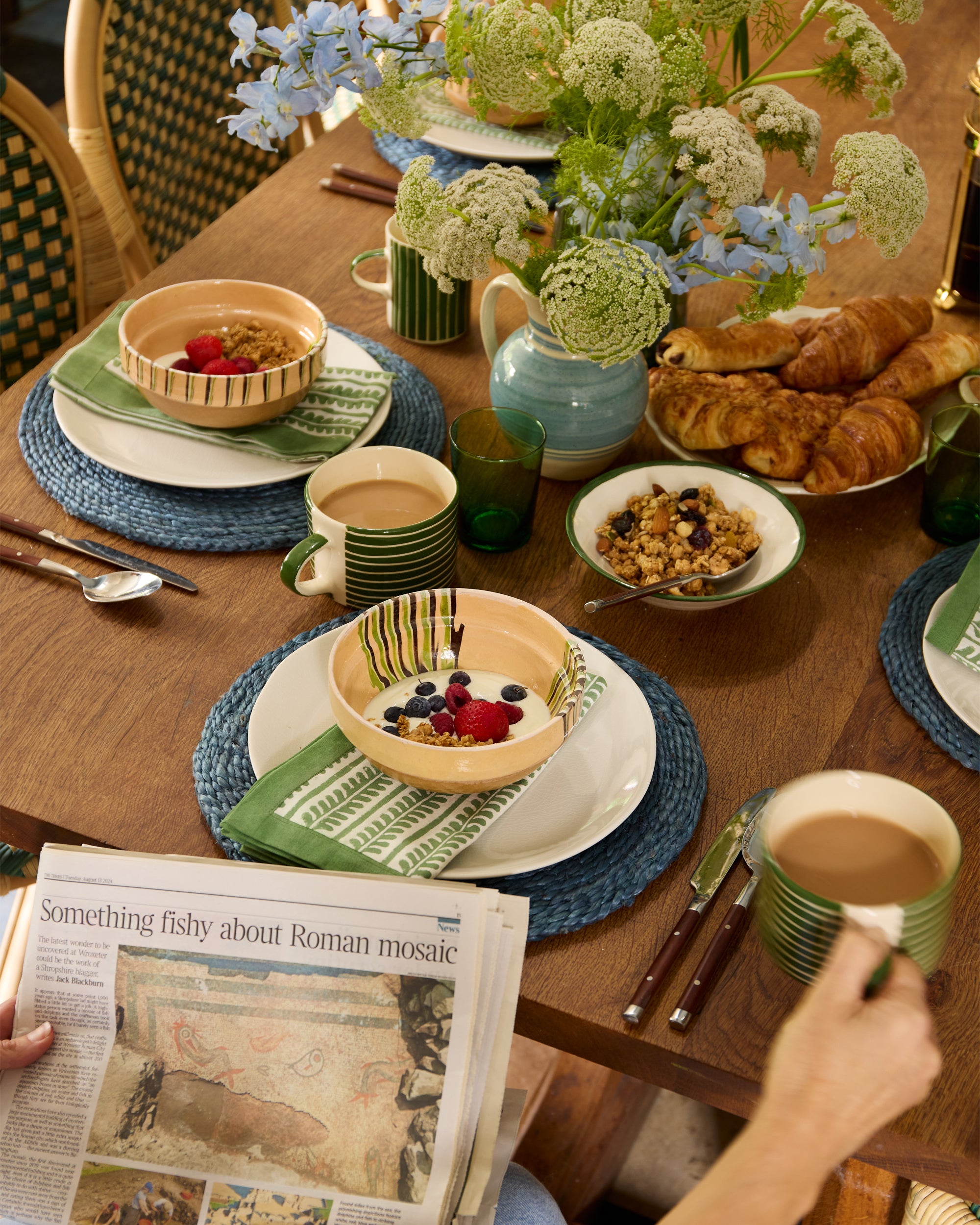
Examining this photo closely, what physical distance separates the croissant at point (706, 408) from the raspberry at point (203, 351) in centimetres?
47

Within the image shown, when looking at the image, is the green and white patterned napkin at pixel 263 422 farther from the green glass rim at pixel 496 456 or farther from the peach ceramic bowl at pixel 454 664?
the peach ceramic bowl at pixel 454 664

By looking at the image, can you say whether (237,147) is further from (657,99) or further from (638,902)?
(638,902)

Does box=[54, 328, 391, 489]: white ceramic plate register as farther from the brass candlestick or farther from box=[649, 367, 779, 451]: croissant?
the brass candlestick

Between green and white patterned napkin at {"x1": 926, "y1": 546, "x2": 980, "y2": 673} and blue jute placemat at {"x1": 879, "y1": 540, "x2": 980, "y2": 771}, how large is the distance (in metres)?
0.02

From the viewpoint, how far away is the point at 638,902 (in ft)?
2.79

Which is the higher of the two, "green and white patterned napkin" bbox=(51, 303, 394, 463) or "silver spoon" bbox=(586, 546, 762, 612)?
"green and white patterned napkin" bbox=(51, 303, 394, 463)

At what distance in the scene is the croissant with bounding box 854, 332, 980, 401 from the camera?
1296mm

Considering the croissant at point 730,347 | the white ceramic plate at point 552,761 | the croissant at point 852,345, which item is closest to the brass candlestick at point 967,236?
the croissant at point 852,345

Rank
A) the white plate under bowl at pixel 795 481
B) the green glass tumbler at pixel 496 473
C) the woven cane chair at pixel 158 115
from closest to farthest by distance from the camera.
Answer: the green glass tumbler at pixel 496 473 → the white plate under bowl at pixel 795 481 → the woven cane chair at pixel 158 115

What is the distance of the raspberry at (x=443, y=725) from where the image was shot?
91 centimetres

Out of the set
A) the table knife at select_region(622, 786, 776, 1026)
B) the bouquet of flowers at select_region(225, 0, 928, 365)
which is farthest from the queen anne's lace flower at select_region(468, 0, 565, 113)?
the table knife at select_region(622, 786, 776, 1026)

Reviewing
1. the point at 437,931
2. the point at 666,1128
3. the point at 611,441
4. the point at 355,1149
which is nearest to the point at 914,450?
the point at 611,441

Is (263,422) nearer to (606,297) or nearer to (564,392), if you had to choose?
(564,392)

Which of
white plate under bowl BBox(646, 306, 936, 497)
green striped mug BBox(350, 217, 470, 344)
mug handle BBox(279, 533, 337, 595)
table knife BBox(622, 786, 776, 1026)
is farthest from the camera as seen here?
green striped mug BBox(350, 217, 470, 344)
